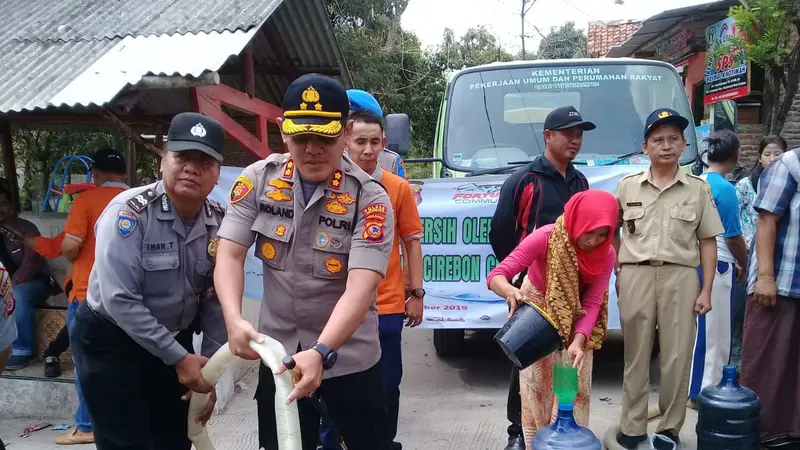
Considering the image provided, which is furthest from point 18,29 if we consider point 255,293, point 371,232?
point 371,232

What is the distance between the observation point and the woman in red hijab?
269 cm

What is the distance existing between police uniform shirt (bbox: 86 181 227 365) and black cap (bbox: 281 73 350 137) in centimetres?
81

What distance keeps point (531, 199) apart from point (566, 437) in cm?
128

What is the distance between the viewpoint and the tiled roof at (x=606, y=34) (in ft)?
63.2

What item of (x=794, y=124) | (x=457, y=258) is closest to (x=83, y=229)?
(x=457, y=258)

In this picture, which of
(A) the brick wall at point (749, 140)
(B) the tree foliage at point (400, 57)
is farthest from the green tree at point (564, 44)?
(A) the brick wall at point (749, 140)

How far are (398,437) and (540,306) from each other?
1955mm

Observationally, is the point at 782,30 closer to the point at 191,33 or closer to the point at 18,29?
the point at 191,33

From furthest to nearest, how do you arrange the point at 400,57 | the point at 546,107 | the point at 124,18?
the point at 400,57 < the point at 124,18 < the point at 546,107

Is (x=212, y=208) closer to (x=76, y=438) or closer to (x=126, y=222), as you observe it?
(x=126, y=222)

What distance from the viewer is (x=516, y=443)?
371cm

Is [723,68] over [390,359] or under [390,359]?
over

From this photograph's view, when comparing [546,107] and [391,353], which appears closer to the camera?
[391,353]

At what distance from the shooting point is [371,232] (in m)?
2.15
